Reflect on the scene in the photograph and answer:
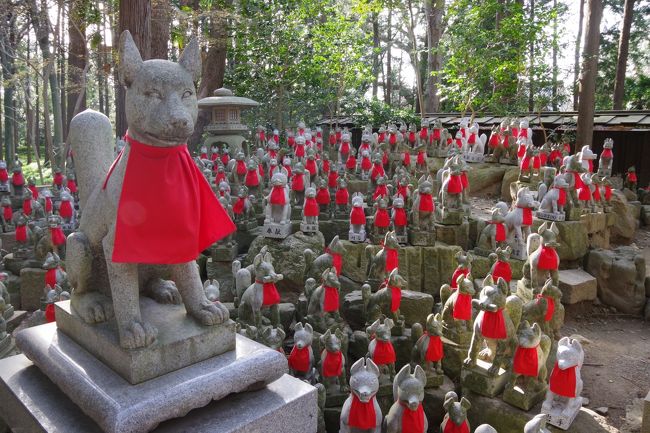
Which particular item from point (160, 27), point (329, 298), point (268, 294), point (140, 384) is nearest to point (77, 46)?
point (160, 27)

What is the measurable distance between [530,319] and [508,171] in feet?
19.6

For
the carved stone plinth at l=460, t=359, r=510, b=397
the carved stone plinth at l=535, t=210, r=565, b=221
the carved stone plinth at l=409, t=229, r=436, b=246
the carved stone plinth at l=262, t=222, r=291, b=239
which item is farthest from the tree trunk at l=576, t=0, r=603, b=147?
the carved stone plinth at l=460, t=359, r=510, b=397

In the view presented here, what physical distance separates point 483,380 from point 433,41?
1225 cm

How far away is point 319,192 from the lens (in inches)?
278

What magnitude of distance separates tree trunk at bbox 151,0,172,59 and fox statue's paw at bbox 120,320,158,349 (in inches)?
325

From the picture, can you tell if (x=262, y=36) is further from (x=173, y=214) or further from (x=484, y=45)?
(x=173, y=214)

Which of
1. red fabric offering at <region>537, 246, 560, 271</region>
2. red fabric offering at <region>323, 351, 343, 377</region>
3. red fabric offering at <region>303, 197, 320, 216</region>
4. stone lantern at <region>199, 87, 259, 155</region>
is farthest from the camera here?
stone lantern at <region>199, 87, 259, 155</region>

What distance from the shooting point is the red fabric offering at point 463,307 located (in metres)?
5.07

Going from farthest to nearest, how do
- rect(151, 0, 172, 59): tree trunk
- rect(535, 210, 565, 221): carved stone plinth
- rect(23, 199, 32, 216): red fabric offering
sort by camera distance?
rect(151, 0, 172, 59): tree trunk, rect(23, 199, 32, 216): red fabric offering, rect(535, 210, 565, 221): carved stone plinth

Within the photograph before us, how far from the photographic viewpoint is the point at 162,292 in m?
2.31

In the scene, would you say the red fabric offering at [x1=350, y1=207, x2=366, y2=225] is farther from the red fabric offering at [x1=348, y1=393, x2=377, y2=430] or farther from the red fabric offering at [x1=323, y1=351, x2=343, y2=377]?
the red fabric offering at [x1=348, y1=393, x2=377, y2=430]

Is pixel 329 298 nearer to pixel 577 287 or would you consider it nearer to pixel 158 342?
pixel 158 342

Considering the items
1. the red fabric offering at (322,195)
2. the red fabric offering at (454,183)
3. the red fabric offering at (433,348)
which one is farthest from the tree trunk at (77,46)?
the red fabric offering at (433,348)

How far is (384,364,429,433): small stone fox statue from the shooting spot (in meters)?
3.64
